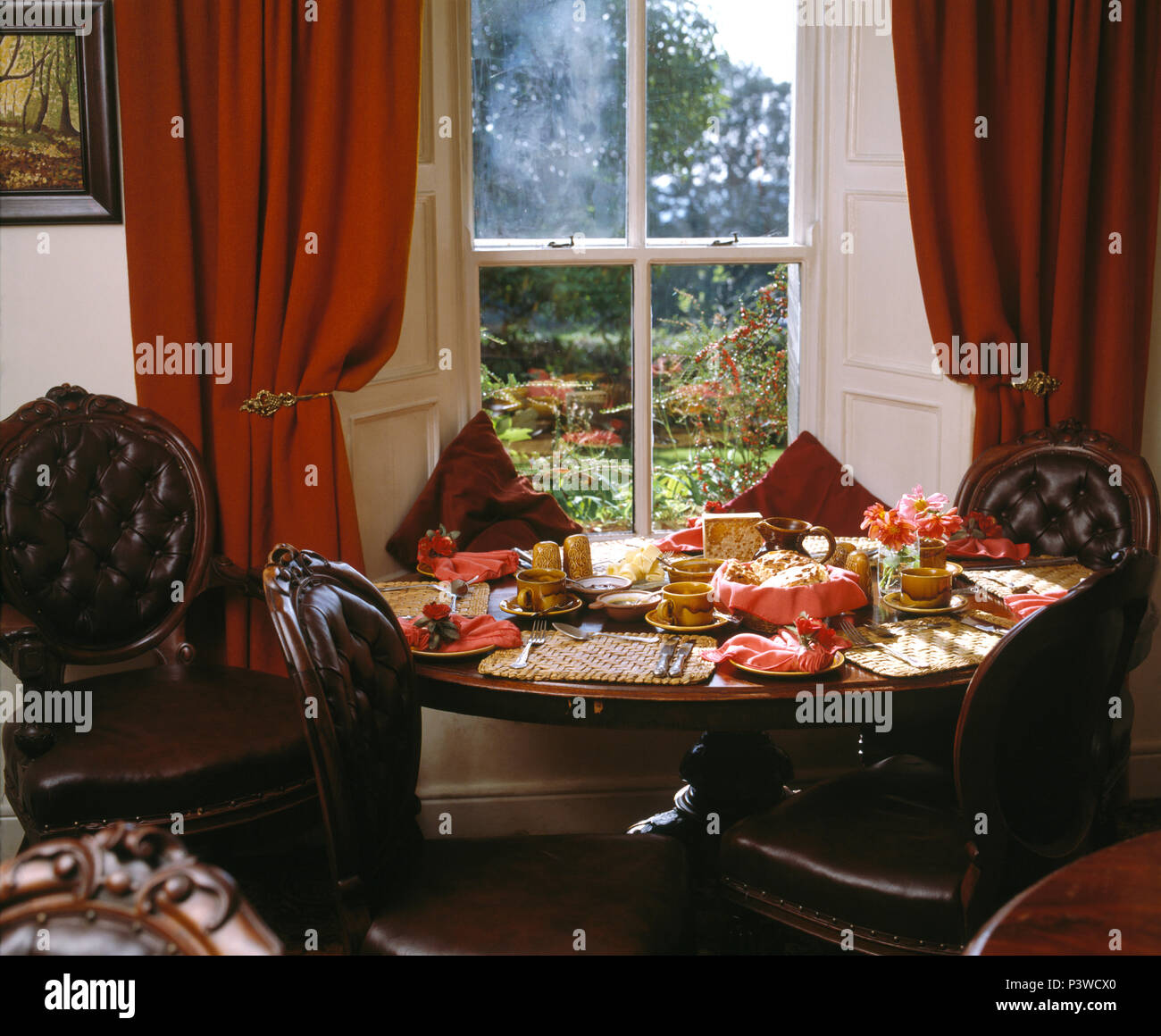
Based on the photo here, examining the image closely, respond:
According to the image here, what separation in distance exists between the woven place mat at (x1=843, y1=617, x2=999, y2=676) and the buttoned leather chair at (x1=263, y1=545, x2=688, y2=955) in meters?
0.46

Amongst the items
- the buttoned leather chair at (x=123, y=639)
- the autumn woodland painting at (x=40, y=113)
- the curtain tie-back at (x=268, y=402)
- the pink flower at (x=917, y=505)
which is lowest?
the buttoned leather chair at (x=123, y=639)

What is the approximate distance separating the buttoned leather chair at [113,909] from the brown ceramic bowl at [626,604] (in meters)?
1.37

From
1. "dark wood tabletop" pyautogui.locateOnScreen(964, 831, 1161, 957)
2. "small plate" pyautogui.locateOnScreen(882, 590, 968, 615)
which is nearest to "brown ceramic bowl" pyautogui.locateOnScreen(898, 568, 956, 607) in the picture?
"small plate" pyautogui.locateOnScreen(882, 590, 968, 615)

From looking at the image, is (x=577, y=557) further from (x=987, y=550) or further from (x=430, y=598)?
(x=987, y=550)

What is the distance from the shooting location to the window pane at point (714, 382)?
10.8ft

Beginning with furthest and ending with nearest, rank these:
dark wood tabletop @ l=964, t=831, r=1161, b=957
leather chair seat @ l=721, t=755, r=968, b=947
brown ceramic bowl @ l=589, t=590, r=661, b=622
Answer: brown ceramic bowl @ l=589, t=590, r=661, b=622 → leather chair seat @ l=721, t=755, r=968, b=947 → dark wood tabletop @ l=964, t=831, r=1161, b=957

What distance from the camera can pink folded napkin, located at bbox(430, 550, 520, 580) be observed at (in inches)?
94.3

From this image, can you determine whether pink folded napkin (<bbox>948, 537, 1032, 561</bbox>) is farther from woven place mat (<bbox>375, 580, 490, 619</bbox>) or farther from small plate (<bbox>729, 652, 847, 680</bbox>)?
woven place mat (<bbox>375, 580, 490, 619</bbox>)

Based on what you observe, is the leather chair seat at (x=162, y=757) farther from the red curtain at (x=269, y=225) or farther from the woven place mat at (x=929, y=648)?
the woven place mat at (x=929, y=648)

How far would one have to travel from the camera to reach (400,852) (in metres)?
1.74

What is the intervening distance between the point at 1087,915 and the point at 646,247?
2.52m

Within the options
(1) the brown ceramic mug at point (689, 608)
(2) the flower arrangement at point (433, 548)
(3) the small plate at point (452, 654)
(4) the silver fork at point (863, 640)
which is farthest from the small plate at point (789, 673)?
(2) the flower arrangement at point (433, 548)

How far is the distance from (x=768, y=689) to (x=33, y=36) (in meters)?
2.33

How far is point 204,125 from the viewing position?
8.67 feet
